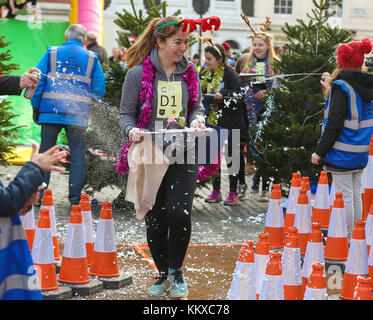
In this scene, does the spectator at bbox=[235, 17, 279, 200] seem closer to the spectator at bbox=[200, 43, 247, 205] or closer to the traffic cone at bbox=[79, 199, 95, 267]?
the spectator at bbox=[200, 43, 247, 205]

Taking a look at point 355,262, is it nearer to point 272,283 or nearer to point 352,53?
point 272,283

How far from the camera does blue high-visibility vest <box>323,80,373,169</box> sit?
6438 millimetres

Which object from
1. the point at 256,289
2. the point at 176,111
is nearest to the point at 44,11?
the point at 176,111

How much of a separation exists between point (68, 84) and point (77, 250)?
3521 millimetres

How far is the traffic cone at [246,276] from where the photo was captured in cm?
435

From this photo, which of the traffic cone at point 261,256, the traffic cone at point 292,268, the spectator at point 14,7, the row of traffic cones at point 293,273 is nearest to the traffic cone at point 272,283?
the row of traffic cones at point 293,273

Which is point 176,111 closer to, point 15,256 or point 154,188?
point 154,188

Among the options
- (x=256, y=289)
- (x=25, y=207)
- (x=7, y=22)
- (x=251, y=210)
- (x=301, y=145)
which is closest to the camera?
(x=25, y=207)

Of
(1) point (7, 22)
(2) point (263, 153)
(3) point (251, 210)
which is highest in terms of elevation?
(1) point (7, 22)

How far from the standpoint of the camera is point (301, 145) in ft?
28.8

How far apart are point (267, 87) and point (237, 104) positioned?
55 cm

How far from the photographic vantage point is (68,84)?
334 inches

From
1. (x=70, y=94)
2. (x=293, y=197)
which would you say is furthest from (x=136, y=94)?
Answer: (x=70, y=94)

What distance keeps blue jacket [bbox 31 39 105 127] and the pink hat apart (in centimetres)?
308
